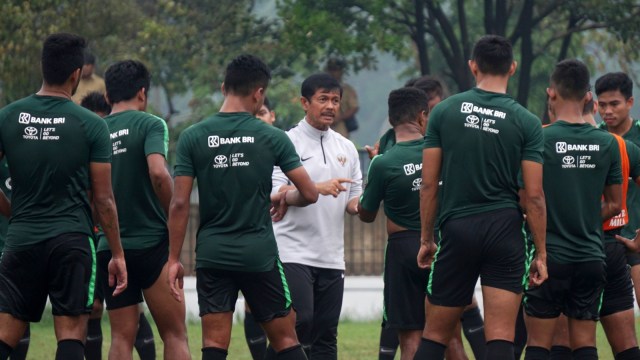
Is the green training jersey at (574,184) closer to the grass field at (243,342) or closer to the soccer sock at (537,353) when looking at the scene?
the soccer sock at (537,353)

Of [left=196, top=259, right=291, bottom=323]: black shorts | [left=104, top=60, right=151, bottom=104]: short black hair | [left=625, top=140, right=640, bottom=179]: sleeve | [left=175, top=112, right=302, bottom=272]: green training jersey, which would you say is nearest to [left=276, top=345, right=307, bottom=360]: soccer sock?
[left=196, top=259, right=291, bottom=323]: black shorts

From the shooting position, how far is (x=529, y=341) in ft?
31.1

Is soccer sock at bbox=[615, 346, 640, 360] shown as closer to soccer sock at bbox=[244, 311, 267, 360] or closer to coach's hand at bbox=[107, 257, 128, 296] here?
soccer sock at bbox=[244, 311, 267, 360]

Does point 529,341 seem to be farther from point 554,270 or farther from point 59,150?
point 59,150

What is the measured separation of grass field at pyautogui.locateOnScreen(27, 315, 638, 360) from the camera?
13.8 metres

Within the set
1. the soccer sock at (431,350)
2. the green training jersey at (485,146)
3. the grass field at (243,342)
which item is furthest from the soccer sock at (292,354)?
the grass field at (243,342)

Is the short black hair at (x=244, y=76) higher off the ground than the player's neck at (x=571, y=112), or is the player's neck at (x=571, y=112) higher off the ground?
the short black hair at (x=244, y=76)

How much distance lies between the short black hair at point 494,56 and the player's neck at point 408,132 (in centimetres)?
144

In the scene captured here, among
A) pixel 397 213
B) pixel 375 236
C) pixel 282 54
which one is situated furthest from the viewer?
pixel 282 54

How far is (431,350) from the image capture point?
28.5 feet

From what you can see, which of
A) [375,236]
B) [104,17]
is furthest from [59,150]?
[104,17]

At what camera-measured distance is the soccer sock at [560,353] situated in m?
9.87

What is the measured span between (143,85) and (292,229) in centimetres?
163

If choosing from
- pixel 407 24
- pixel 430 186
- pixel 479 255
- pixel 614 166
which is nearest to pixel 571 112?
pixel 614 166
